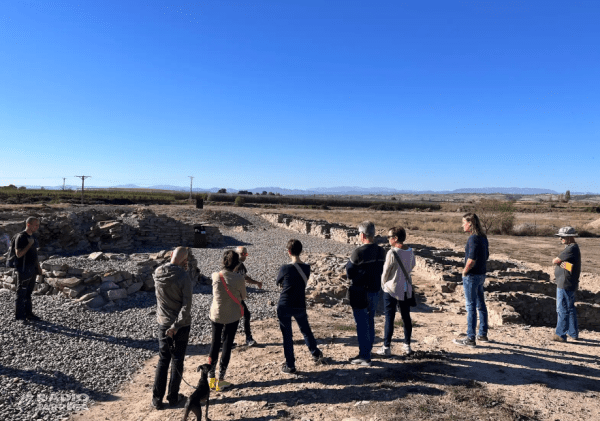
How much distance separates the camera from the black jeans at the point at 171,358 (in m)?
4.36

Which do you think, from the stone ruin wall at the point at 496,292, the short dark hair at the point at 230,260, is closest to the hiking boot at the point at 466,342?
the stone ruin wall at the point at 496,292

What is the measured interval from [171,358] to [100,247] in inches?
602

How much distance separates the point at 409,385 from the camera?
15.1ft

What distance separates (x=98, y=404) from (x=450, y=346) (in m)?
5.33

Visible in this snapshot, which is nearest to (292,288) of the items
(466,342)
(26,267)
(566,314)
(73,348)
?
(466,342)

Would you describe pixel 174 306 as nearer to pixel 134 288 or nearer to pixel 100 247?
pixel 134 288

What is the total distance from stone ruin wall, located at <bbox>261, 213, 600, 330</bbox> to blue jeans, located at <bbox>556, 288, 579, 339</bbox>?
1.32m

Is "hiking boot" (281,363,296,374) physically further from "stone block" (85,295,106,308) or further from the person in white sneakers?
"stone block" (85,295,106,308)

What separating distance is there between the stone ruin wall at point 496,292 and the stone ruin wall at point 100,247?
4.22m

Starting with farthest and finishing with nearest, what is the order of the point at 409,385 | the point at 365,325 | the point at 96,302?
the point at 96,302 < the point at 365,325 < the point at 409,385

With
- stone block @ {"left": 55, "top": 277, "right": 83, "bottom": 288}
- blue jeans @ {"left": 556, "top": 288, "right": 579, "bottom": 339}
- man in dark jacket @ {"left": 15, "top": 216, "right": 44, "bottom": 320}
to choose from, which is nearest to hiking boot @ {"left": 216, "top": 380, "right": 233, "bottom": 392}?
man in dark jacket @ {"left": 15, "top": 216, "right": 44, "bottom": 320}

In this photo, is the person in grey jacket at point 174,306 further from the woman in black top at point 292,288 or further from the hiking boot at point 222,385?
the woman in black top at point 292,288

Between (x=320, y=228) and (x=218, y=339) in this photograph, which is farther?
(x=320, y=228)

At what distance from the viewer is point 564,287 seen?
20.4 ft
